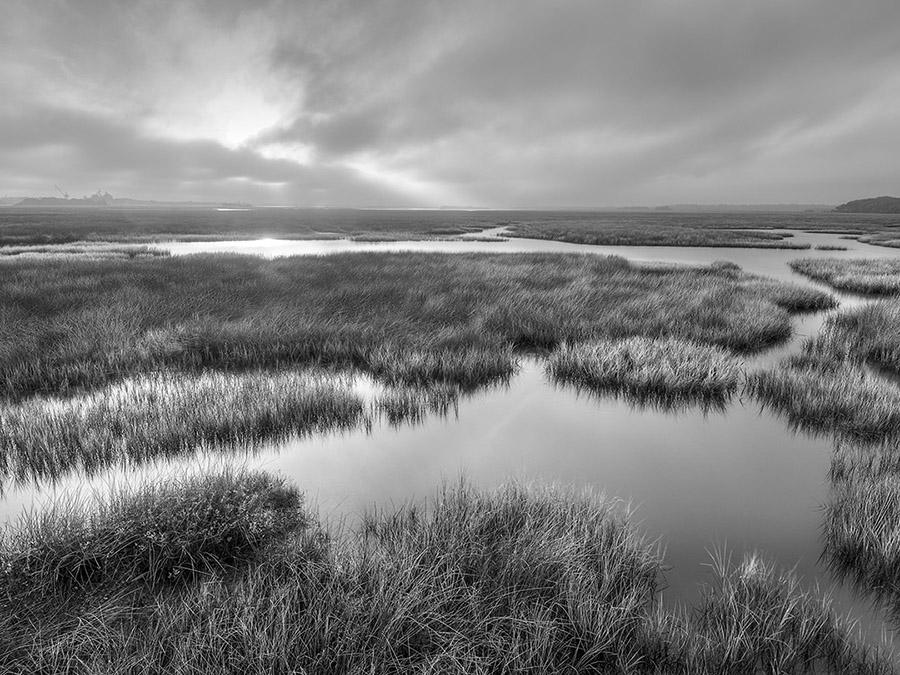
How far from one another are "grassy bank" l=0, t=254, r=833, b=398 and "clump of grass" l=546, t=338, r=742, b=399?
1.21m

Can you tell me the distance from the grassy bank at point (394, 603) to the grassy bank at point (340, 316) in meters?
4.22

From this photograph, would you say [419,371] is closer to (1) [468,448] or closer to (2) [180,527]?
(1) [468,448]

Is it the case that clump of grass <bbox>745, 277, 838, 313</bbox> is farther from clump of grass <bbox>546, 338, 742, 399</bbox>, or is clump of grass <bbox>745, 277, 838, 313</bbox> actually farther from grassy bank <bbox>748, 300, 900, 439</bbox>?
clump of grass <bbox>546, 338, 742, 399</bbox>

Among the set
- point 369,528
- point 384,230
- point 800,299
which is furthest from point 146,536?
point 384,230

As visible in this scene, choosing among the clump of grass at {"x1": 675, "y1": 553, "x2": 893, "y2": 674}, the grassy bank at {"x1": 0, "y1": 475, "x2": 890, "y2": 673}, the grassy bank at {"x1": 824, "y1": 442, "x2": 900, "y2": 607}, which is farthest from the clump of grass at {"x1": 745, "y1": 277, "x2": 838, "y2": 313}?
→ the grassy bank at {"x1": 0, "y1": 475, "x2": 890, "y2": 673}

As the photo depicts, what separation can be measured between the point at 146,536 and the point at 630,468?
15.1 feet

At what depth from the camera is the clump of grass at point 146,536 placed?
2.95 meters

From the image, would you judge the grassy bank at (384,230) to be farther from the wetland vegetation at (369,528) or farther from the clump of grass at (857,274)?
the wetland vegetation at (369,528)

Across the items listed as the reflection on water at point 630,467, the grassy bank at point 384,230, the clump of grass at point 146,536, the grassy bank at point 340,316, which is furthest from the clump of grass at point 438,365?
the grassy bank at point 384,230

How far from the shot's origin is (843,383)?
636 cm

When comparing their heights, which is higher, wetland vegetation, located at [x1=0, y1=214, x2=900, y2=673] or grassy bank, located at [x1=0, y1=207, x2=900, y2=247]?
grassy bank, located at [x1=0, y1=207, x2=900, y2=247]

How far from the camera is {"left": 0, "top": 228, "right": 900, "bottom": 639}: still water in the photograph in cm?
358

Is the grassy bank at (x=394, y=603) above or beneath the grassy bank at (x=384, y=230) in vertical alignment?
beneath

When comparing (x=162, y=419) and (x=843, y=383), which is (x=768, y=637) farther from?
(x=162, y=419)
